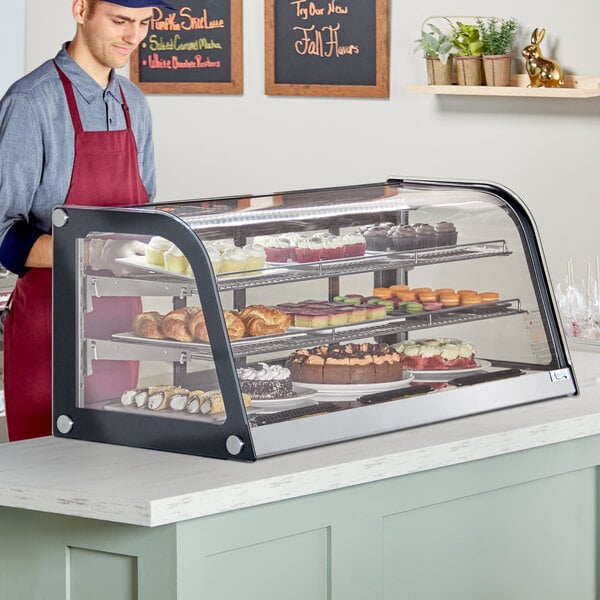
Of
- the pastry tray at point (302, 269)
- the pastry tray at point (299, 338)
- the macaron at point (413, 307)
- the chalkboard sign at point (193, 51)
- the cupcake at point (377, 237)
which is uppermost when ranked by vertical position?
the chalkboard sign at point (193, 51)

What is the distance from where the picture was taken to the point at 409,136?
4801 mm

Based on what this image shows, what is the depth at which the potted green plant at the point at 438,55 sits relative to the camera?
14.7 ft

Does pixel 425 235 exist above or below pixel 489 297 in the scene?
above

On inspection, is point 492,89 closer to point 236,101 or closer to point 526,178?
point 526,178

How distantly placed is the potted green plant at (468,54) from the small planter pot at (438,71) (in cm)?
6

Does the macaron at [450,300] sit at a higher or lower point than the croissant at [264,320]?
higher

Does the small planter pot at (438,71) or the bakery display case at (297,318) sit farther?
the small planter pot at (438,71)

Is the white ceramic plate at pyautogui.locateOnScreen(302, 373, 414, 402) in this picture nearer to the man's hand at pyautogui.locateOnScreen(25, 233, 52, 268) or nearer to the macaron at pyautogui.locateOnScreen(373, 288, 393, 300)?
the macaron at pyautogui.locateOnScreen(373, 288, 393, 300)

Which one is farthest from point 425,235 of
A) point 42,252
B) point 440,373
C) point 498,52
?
point 498,52

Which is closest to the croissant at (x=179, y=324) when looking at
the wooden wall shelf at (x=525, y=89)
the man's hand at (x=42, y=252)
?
the man's hand at (x=42, y=252)

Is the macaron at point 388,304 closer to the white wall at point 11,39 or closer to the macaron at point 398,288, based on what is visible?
the macaron at point 398,288

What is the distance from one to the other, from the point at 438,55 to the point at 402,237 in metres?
2.04

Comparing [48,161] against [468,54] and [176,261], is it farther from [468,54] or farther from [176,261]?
[468,54]

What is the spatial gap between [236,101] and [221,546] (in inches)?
140
